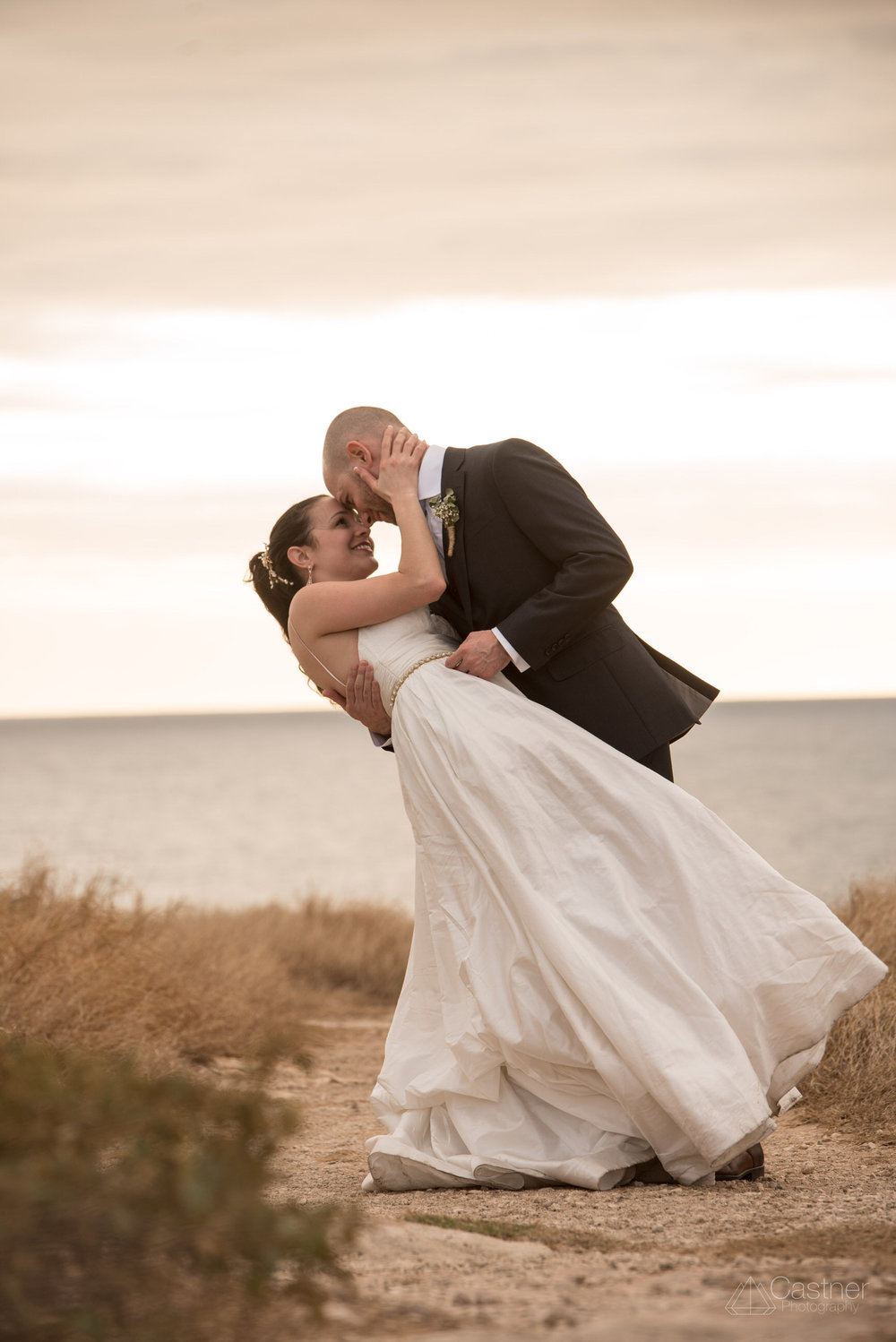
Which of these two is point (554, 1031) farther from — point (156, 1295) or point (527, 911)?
point (156, 1295)

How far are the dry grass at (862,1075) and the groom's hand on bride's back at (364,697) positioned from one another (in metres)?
2.39

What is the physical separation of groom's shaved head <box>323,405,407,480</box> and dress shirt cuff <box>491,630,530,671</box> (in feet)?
2.81

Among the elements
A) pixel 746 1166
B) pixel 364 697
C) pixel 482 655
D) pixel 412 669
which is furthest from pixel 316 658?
pixel 746 1166

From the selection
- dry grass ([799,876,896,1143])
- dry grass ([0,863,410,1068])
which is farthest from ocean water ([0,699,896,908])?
dry grass ([799,876,896,1143])

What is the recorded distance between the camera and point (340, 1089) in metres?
6.69

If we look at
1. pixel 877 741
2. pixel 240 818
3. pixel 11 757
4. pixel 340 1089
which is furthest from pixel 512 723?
pixel 11 757

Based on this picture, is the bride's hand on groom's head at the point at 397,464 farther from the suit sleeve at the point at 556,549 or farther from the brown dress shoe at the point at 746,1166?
the brown dress shoe at the point at 746,1166

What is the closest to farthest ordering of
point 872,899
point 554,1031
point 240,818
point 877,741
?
1. point 554,1031
2. point 872,899
3. point 240,818
4. point 877,741

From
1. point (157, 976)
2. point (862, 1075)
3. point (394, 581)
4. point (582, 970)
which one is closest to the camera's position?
point (582, 970)

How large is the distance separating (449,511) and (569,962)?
157cm

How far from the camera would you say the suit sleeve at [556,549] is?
13.6ft

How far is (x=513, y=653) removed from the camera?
423 cm

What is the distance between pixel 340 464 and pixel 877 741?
286 ft

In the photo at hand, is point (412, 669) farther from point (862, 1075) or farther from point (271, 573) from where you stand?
point (862, 1075)
